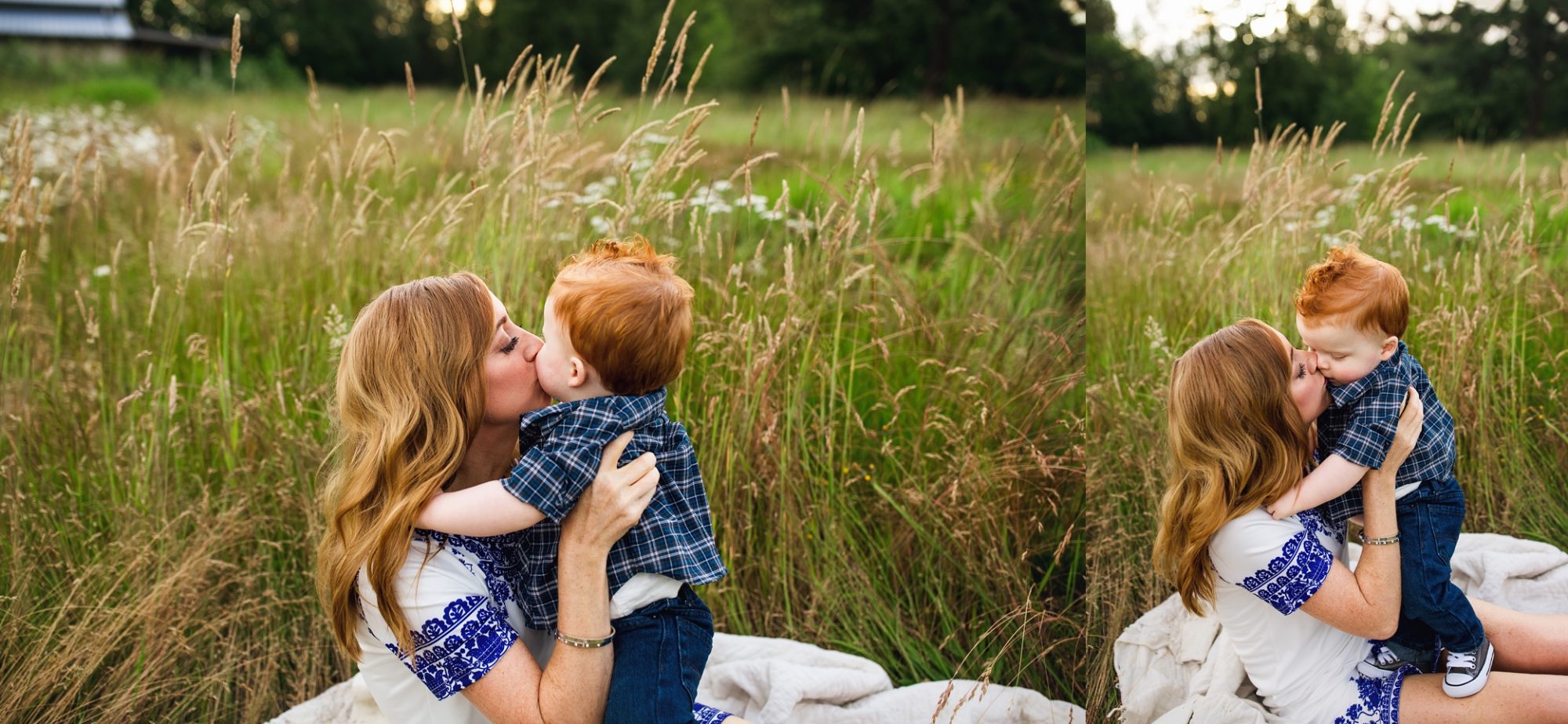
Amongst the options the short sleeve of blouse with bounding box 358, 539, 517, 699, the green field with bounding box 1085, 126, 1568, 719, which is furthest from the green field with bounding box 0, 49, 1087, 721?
the short sleeve of blouse with bounding box 358, 539, 517, 699

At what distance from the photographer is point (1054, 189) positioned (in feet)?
11.9

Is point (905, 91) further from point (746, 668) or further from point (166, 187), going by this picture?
point (746, 668)

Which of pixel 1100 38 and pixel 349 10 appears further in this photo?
pixel 349 10

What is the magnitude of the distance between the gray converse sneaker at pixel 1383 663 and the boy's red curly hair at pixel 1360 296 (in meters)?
0.66

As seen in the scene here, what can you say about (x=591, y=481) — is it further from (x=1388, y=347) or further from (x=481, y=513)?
(x=1388, y=347)

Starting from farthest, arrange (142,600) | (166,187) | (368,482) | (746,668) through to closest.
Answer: (166,187)
(142,600)
(746,668)
(368,482)

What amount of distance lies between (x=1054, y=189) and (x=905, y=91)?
296 centimetres

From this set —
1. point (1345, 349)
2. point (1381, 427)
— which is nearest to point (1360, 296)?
point (1345, 349)

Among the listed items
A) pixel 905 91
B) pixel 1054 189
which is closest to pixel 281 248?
pixel 1054 189

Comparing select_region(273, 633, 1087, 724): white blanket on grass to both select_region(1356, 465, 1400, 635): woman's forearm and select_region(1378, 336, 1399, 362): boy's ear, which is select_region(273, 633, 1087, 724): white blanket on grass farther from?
select_region(1378, 336, 1399, 362): boy's ear

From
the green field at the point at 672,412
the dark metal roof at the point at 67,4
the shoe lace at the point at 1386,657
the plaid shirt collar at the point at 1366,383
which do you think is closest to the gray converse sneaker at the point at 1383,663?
the shoe lace at the point at 1386,657

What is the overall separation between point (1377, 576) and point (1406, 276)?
0.86 meters

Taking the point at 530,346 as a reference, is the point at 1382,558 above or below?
below

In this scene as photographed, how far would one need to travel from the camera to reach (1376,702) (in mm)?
2076
